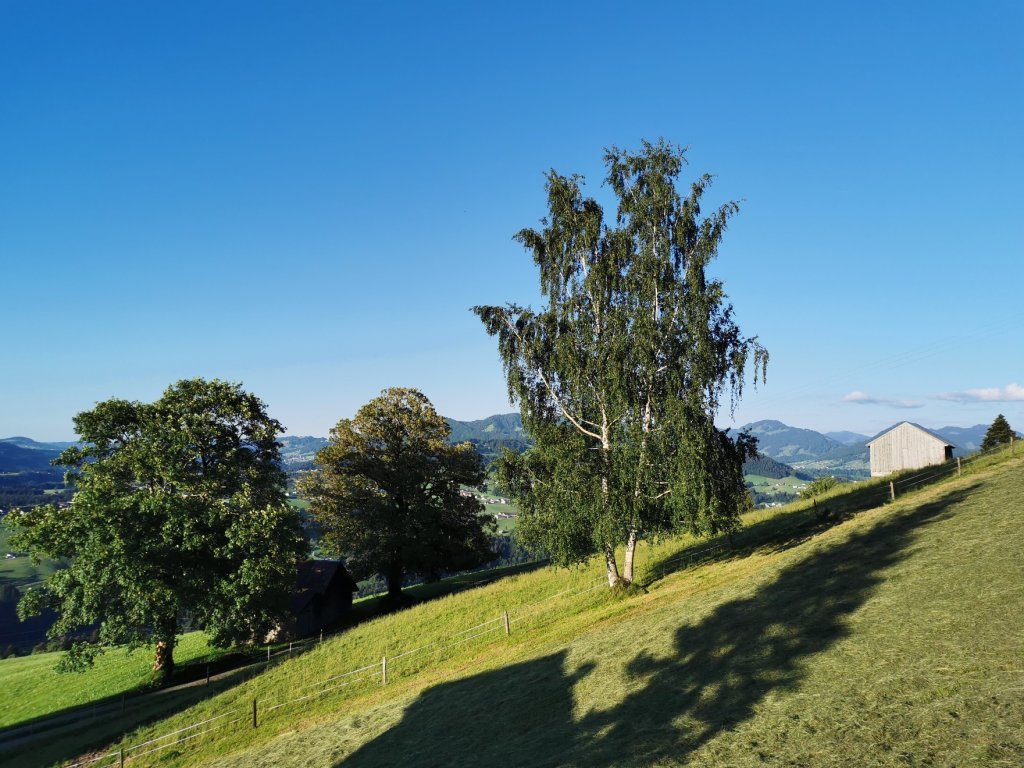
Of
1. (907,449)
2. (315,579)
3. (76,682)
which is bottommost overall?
(76,682)

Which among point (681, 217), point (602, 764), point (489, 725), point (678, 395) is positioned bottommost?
point (489, 725)

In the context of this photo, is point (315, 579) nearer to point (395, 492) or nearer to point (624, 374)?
point (395, 492)

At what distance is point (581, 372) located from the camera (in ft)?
96.5

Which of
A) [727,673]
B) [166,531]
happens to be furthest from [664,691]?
[166,531]

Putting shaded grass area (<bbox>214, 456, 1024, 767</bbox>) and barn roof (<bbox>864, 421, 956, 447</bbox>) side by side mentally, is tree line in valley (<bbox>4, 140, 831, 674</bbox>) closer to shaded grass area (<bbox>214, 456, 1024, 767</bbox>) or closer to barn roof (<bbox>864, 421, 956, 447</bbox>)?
shaded grass area (<bbox>214, 456, 1024, 767</bbox>)

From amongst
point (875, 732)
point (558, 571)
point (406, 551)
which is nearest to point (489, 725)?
point (875, 732)

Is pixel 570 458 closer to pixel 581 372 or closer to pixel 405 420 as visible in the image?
pixel 581 372

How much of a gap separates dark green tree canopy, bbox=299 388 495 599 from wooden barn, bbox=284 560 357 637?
1852 millimetres

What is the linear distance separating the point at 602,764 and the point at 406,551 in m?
38.8

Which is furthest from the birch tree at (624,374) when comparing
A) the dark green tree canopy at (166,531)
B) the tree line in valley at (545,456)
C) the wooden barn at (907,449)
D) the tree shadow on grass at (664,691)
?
the wooden barn at (907,449)

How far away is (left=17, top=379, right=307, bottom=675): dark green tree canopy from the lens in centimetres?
3192

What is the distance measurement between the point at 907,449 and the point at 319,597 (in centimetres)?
6453

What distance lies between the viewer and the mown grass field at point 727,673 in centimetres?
1095

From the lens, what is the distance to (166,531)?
32.5 meters
